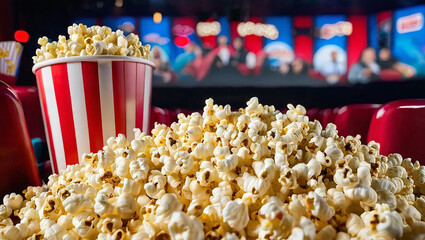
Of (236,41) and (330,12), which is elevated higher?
(330,12)

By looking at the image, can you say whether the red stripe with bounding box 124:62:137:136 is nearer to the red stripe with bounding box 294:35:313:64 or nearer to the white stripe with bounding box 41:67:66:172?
the white stripe with bounding box 41:67:66:172

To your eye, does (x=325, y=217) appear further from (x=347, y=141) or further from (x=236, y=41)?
(x=236, y=41)

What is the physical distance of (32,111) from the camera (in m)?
1.32

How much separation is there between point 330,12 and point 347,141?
8.17 meters

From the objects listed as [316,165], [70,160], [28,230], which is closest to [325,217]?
[316,165]

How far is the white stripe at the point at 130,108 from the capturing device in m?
0.87

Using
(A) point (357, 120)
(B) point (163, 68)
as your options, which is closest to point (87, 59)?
(A) point (357, 120)

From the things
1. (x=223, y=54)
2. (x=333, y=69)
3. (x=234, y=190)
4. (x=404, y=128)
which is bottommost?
(x=333, y=69)

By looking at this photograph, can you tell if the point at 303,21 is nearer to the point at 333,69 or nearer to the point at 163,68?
the point at 333,69

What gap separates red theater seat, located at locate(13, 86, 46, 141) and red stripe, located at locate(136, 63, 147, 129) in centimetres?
59

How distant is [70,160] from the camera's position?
2.89ft

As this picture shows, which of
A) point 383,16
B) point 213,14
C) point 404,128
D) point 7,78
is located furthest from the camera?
point 383,16

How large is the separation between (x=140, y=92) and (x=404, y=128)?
82cm

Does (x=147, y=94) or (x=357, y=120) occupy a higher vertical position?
(x=147, y=94)
